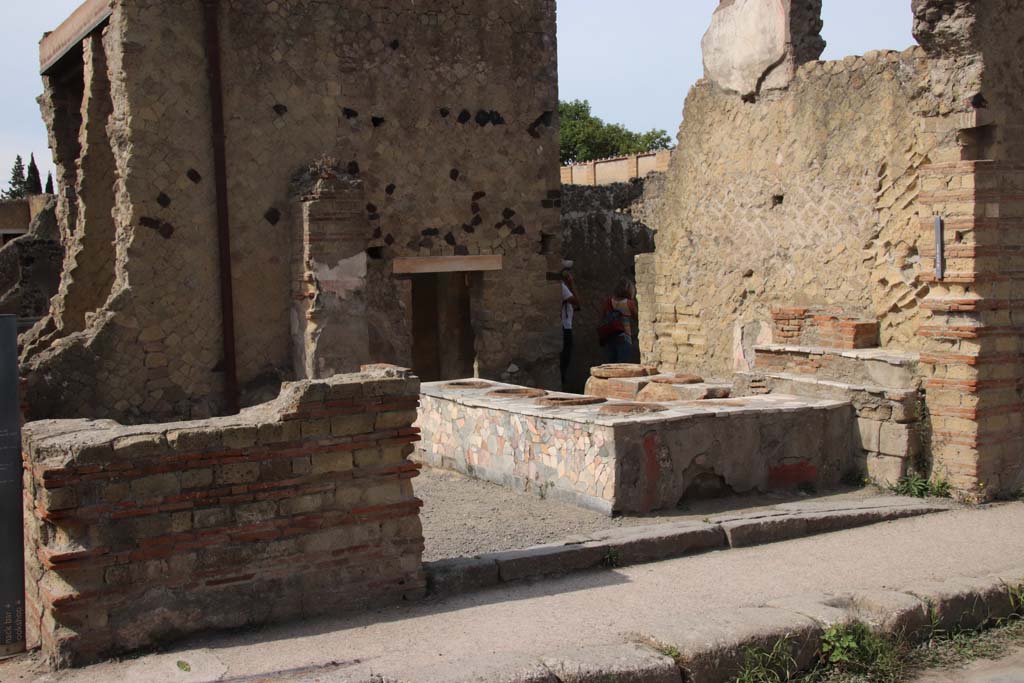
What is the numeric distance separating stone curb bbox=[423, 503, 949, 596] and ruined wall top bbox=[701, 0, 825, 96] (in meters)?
3.72

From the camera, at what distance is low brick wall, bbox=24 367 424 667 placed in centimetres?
450

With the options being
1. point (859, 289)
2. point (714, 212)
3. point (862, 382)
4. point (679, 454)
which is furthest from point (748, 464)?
point (714, 212)

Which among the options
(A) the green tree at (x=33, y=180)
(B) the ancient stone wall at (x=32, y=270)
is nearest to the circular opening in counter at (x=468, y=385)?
(B) the ancient stone wall at (x=32, y=270)

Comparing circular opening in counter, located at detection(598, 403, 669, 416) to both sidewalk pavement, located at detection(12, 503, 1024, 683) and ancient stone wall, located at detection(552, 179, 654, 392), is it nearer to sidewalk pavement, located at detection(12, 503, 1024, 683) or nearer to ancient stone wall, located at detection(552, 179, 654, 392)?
sidewalk pavement, located at detection(12, 503, 1024, 683)

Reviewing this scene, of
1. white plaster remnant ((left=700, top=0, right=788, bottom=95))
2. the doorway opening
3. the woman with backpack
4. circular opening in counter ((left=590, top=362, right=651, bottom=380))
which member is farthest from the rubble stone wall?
white plaster remnant ((left=700, top=0, right=788, bottom=95))

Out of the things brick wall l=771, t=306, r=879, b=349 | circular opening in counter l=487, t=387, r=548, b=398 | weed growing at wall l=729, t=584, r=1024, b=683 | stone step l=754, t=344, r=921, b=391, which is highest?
brick wall l=771, t=306, r=879, b=349

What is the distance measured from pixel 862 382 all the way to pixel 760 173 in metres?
2.16

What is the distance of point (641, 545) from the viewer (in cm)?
589

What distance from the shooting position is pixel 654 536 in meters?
5.95

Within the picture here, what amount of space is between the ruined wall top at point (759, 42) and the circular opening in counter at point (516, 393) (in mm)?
3041

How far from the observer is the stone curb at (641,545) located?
545cm

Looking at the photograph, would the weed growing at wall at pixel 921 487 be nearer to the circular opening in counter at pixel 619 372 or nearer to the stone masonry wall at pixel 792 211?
the stone masonry wall at pixel 792 211

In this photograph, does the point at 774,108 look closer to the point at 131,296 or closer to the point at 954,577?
the point at 954,577

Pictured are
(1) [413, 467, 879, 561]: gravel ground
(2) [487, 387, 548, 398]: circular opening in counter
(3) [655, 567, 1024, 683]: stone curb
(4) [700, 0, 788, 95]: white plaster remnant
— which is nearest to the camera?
(3) [655, 567, 1024, 683]: stone curb
